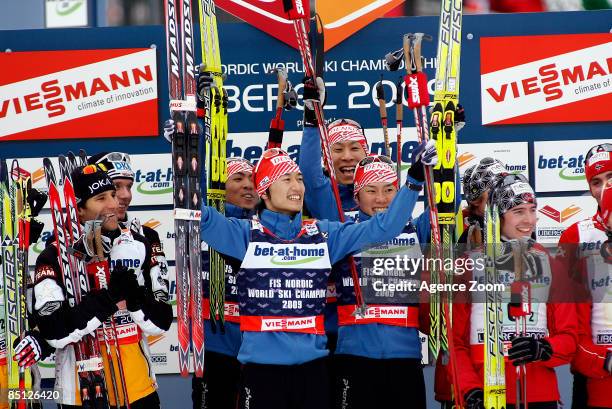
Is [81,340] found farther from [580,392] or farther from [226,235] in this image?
[580,392]

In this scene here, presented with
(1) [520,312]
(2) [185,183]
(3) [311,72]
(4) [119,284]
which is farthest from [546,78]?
(4) [119,284]

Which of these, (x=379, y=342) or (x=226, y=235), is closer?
(x=226, y=235)

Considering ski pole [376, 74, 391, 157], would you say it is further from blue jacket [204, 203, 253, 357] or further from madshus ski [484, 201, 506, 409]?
madshus ski [484, 201, 506, 409]

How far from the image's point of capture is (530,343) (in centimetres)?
431

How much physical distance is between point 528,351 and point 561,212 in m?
2.08

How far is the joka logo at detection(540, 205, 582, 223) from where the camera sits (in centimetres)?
618

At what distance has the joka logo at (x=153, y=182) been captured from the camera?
6297mm

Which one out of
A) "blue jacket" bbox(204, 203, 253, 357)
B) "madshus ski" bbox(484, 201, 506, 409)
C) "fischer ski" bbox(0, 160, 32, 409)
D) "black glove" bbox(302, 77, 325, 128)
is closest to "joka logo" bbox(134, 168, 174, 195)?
"blue jacket" bbox(204, 203, 253, 357)

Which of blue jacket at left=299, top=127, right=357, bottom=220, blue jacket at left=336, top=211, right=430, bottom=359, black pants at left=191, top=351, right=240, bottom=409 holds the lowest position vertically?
black pants at left=191, top=351, right=240, bottom=409

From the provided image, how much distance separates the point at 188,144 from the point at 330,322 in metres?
1.21

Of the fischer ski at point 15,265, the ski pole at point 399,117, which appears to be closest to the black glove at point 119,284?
the fischer ski at point 15,265

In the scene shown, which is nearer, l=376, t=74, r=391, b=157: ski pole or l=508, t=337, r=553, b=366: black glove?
l=508, t=337, r=553, b=366: black glove

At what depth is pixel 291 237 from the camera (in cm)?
452

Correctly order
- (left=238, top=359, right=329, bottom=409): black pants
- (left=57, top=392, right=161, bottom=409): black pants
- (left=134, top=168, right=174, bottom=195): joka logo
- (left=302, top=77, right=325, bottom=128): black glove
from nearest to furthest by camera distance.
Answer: (left=238, top=359, right=329, bottom=409): black pants < (left=57, top=392, right=161, bottom=409): black pants < (left=302, top=77, right=325, bottom=128): black glove < (left=134, top=168, right=174, bottom=195): joka logo
